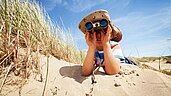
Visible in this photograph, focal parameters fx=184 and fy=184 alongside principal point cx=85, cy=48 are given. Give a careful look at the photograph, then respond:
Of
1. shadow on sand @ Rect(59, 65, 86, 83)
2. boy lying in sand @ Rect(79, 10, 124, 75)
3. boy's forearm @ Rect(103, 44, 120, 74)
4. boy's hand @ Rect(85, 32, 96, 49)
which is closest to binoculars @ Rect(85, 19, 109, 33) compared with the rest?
boy lying in sand @ Rect(79, 10, 124, 75)

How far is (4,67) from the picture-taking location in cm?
191

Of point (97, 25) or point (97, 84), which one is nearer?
point (97, 84)

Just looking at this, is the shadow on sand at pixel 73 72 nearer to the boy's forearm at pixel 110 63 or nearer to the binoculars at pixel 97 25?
the boy's forearm at pixel 110 63

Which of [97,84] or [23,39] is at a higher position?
[23,39]

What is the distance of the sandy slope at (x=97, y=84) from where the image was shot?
180cm

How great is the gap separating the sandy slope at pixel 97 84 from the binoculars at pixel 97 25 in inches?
22.5

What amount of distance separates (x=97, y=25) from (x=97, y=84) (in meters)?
0.81

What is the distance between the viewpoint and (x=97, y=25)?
8.04 ft

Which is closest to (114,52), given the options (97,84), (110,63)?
(110,63)

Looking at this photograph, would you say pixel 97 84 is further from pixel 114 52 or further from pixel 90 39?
pixel 114 52

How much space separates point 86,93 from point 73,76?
1.39 feet

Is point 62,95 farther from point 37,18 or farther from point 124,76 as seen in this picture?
point 37,18

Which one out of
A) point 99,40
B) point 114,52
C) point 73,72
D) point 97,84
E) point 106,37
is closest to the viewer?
point 97,84

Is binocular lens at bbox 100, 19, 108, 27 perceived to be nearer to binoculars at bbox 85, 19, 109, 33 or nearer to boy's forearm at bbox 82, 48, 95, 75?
binoculars at bbox 85, 19, 109, 33
